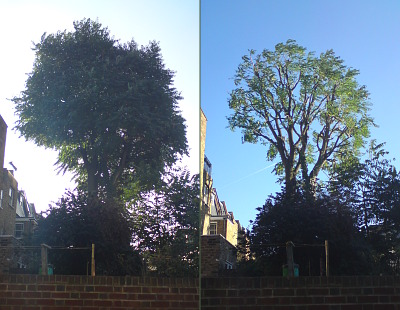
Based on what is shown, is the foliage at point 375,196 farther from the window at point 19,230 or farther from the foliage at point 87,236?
the window at point 19,230

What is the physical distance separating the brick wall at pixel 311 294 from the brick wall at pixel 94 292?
44 cm

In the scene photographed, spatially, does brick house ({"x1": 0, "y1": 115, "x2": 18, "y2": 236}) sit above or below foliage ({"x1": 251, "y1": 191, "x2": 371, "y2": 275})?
above

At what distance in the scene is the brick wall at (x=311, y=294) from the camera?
350 cm

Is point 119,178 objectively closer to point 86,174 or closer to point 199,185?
point 86,174

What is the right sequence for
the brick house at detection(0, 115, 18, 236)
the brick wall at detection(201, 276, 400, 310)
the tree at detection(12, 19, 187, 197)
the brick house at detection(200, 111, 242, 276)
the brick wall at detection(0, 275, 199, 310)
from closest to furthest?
the brick wall at detection(201, 276, 400, 310) < the brick house at detection(200, 111, 242, 276) < the brick wall at detection(0, 275, 199, 310) < the brick house at detection(0, 115, 18, 236) < the tree at detection(12, 19, 187, 197)

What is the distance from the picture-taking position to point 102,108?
14.9ft

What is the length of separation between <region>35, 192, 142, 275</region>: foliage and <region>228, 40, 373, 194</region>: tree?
1.24 meters

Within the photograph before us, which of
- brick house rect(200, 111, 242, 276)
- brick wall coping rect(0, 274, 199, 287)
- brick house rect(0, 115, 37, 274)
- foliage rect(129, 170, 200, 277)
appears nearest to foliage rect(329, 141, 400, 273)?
brick house rect(200, 111, 242, 276)

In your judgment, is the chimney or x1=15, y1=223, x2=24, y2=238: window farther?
the chimney

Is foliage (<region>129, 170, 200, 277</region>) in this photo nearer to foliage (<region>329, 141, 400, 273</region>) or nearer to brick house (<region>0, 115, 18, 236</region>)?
brick house (<region>0, 115, 18, 236</region>)

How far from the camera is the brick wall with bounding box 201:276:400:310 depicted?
11.5 ft

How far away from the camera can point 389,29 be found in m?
3.99

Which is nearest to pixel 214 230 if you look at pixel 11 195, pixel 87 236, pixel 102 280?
pixel 102 280

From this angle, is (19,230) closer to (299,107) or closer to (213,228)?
(213,228)
